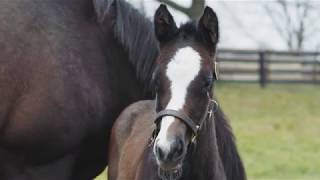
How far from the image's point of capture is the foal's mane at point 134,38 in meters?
4.90

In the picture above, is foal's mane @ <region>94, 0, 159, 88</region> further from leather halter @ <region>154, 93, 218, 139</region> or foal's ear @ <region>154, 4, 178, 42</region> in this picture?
leather halter @ <region>154, 93, 218, 139</region>

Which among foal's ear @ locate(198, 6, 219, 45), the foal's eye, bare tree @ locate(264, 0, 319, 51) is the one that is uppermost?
foal's ear @ locate(198, 6, 219, 45)

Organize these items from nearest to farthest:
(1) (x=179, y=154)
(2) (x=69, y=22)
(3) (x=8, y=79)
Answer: (1) (x=179, y=154) → (3) (x=8, y=79) → (2) (x=69, y=22)

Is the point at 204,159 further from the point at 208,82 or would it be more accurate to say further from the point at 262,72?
the point at 262,72

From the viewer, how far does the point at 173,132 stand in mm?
3494

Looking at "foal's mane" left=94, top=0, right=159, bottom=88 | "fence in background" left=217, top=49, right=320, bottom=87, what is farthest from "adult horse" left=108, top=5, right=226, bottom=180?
"fence in background" left=217, top=49, right=320, bottom=87

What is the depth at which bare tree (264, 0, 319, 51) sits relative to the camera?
99.5 ft

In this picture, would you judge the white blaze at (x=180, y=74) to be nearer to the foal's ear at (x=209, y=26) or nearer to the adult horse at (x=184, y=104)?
the adult horse at (x=184, y=104)

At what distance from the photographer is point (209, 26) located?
382 centimetres

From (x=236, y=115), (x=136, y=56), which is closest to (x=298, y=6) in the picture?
(x=236, y=115)

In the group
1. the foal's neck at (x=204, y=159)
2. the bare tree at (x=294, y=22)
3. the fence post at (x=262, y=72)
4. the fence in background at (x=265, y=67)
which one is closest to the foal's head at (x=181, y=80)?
the foal's neck at (x=204, y=159)

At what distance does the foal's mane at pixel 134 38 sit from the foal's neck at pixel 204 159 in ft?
3.31

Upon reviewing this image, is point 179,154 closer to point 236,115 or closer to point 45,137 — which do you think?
point 45,137

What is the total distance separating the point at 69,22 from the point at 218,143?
123 cm
